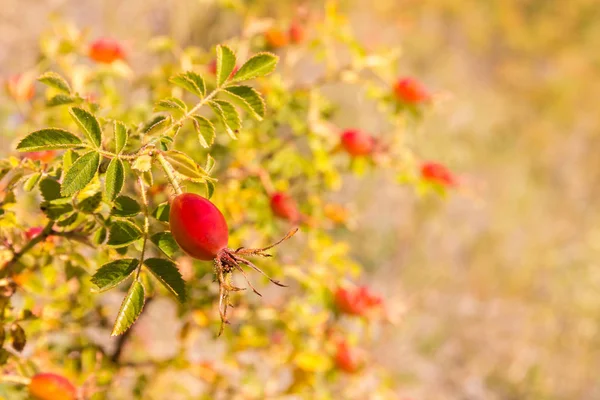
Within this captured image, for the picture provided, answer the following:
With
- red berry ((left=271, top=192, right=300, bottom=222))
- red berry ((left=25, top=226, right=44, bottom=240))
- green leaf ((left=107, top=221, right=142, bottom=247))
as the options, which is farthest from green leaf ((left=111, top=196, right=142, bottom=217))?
red berry ((left=271, top=192, right=300, bottom=222))

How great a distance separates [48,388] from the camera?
2.17 feet

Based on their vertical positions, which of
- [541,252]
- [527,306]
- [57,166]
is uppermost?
[541,252]

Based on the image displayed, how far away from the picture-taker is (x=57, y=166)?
0.56 m

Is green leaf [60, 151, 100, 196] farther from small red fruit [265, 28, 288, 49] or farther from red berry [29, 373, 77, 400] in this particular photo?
small red fruit [265, 28, 288, 49]

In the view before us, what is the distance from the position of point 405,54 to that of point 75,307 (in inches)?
151

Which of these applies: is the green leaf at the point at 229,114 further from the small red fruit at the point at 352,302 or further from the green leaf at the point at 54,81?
the small red fruit at the point at 352,302

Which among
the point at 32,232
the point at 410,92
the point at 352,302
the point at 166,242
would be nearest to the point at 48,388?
the point at 32,232

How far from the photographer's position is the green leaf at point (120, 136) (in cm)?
48

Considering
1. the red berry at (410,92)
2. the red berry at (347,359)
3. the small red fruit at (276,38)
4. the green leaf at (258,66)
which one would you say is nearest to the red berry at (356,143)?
the red berry at (410,92)

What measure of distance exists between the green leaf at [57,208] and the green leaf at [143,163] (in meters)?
0.14

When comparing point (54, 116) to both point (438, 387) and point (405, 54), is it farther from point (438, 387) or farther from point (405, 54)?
point (405, 54)

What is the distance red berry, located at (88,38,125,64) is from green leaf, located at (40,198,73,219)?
686 millimetres

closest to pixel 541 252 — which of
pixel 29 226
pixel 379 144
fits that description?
pixel 379 144

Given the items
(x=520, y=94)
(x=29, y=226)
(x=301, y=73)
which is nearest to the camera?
(x=29, y=226)
